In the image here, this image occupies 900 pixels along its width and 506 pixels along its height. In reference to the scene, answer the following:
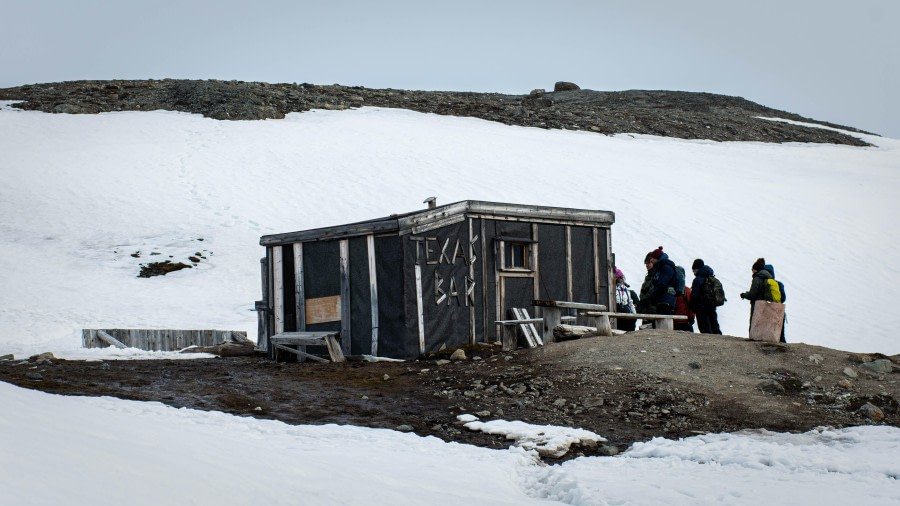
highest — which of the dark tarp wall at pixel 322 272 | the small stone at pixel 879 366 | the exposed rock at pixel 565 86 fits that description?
the exposed rock at pixel 565 86

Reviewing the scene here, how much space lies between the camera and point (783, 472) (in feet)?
28.2

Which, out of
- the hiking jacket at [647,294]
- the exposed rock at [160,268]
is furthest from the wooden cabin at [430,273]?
the exposed rock at [160,268]

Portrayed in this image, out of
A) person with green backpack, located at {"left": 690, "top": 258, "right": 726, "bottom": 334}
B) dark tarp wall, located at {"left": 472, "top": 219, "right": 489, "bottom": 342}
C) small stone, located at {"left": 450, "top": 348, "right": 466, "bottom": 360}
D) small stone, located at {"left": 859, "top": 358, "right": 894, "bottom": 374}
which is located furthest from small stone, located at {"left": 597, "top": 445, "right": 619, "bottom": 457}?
dark tarp wall, located at {"left": 472, "top": 219, "right": 489, "bottom": 342}

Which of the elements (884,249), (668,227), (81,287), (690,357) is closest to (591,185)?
(668,227)

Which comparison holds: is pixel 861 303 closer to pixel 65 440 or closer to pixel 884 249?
pixel 884 249

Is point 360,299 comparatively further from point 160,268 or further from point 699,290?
point 160,268

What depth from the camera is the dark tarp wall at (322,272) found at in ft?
55.5

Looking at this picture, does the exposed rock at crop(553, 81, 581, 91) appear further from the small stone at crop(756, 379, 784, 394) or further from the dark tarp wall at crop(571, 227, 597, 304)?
the small stone at crop(756, 379, 784, 394)

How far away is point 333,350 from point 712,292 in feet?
22.1

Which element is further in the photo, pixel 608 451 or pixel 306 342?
pixel 306 342

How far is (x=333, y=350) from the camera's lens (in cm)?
1619

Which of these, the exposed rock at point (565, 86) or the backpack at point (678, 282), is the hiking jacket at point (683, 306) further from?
the exposed rock at point (565, 86)

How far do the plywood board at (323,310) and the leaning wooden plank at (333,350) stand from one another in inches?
25.1

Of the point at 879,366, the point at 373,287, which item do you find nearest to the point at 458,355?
the point at 373,287
